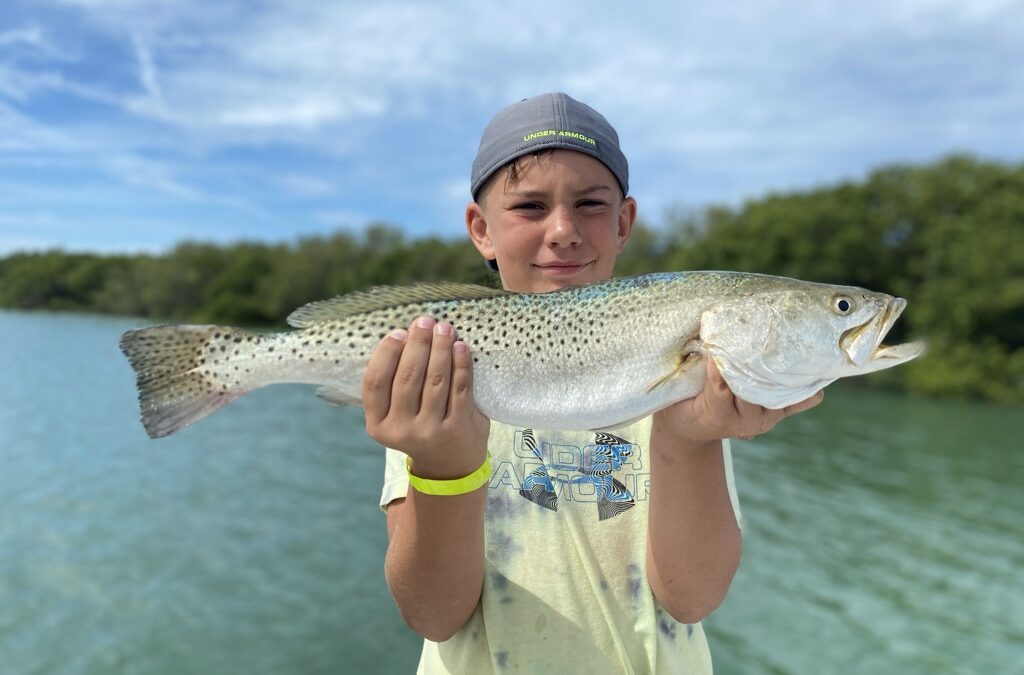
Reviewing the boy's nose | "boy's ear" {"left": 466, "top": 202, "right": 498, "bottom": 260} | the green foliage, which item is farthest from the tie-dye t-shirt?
the green foliage

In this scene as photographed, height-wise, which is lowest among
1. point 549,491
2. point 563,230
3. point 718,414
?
point 549,491

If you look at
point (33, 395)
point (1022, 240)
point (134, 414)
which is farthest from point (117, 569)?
point (1022, 240)

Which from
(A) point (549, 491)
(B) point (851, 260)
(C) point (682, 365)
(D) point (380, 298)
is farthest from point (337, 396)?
(B) point (851, 260)

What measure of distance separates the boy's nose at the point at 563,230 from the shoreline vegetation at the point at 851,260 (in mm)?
22626

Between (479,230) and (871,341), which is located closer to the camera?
(871,341)

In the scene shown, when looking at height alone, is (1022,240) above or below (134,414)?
above

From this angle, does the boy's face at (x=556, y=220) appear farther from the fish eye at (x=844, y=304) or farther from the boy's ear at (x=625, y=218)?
the fish eye at (x=844, y=304)

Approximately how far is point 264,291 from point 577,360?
9458 cm

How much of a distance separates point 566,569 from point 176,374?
1.82m

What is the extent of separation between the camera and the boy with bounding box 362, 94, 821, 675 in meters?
2.63

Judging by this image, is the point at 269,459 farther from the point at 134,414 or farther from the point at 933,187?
the point at 933,187

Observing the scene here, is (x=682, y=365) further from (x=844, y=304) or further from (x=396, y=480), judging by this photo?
(x=396, y=480)

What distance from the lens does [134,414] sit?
76.3 feet

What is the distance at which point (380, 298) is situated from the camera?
117 inches
